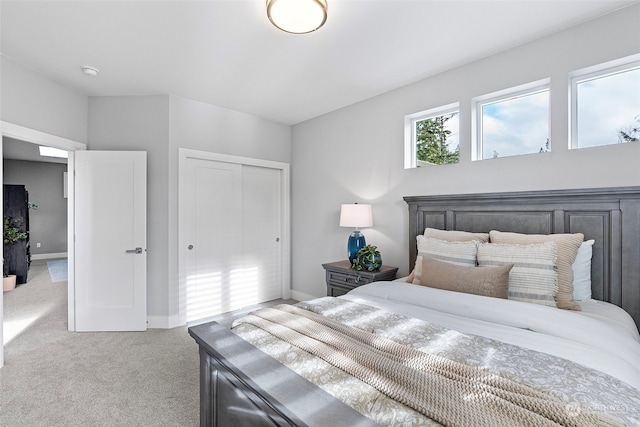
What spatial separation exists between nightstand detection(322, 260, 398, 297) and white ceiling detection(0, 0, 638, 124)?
6.25 ft

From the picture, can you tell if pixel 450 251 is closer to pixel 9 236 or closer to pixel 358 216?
pixel 358 216

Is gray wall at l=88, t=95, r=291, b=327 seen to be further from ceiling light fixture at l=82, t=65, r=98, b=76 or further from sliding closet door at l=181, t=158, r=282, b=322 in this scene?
ceiling light fixture at l=82, t=65, r=98, b=76

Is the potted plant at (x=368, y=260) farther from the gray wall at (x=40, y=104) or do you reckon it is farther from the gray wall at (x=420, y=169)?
the gray wall at (x=40, y=104)

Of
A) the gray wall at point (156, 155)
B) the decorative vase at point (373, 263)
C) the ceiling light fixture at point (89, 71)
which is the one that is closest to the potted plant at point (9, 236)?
the gray wall at point (156, 155)

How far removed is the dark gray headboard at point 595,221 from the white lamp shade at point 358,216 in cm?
104

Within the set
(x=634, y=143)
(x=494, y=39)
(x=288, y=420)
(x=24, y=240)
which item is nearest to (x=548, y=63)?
(x=494, y=39)

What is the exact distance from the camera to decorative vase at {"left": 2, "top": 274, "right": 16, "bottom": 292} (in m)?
4.92

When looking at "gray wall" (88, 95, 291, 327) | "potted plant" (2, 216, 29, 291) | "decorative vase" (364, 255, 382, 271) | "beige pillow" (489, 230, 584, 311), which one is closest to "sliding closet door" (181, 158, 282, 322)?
"gray wall" (88, 95, 291, 327)

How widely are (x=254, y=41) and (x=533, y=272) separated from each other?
255cm

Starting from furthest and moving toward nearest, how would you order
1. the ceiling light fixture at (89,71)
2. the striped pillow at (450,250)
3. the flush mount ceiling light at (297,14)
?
the ceiling light fixture at (89,71), the striped pillow at (450,250), the flush mount ceiling light at (297,14)

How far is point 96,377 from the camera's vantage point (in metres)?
2.41

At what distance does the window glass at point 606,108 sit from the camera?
2.11m

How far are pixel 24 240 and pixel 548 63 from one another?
798 cm

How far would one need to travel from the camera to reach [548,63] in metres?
2.34
